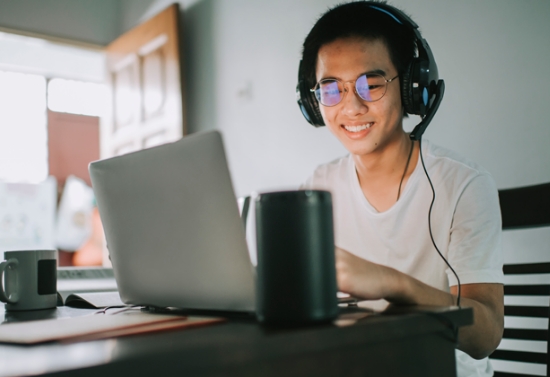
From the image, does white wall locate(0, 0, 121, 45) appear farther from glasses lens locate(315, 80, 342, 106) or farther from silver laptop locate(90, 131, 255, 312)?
silver laptop locate(90, 131, 255, 312)

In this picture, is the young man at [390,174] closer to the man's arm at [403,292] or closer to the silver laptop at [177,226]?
the man's arm at [403,292]

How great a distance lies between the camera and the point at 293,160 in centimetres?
244

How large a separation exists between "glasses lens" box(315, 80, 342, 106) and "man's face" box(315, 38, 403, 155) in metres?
0.02

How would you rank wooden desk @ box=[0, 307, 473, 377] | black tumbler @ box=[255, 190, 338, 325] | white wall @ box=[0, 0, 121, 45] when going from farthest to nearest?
white wall @ box=[0, 0, 121, 45]
black tumbler @ box=[255, 190, 338, 325]
wooden desk @ box=[0, 307, 473, 377]

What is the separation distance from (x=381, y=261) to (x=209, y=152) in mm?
774

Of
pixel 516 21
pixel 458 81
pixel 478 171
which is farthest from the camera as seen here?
pixel 458 81

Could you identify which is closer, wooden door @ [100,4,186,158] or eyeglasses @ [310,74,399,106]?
eyeglasses @ [310,74,399,106]

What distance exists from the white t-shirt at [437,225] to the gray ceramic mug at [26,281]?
2.03ft

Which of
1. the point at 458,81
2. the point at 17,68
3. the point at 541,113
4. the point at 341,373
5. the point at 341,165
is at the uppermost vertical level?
the point at 17,68

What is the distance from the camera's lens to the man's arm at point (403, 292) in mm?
616

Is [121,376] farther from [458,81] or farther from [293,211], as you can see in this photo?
[458,81]

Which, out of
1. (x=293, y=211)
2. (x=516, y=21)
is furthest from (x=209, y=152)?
(x=516, y=21)

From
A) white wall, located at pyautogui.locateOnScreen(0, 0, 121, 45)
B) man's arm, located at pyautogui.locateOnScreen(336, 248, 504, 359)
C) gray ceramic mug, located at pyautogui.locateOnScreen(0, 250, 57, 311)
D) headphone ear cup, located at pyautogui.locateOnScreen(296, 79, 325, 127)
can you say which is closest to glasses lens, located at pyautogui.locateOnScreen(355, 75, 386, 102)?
headphone ear cup, located at pyautogui.locateOnScreen(296, 79, 325, 127)

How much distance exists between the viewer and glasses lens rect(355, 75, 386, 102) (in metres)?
1.15
